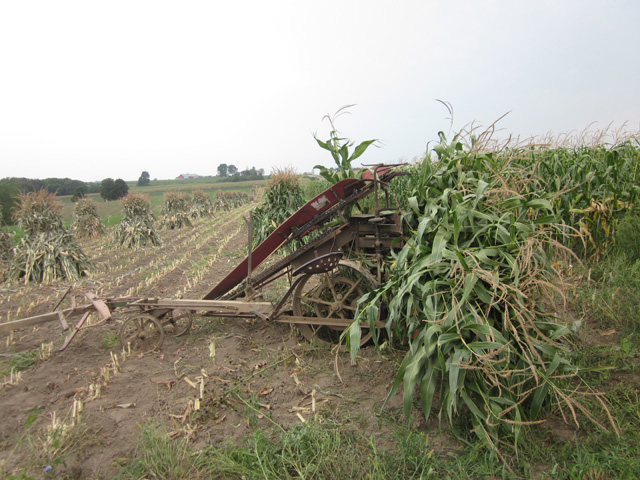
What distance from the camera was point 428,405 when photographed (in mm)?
2537

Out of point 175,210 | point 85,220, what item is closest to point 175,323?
point 85,220

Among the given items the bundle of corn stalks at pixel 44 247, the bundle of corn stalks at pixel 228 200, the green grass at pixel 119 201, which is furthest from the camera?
the bundle of corn stalks at pixel 228 200

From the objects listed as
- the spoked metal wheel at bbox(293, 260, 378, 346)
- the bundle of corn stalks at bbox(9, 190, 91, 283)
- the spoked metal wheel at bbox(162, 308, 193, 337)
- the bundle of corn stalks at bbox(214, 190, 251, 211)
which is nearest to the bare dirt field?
the spoked metal wheel at bbox(162, 308, 193, 337)

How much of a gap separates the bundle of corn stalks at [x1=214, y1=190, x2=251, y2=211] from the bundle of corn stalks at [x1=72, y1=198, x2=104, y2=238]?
45.4 feet

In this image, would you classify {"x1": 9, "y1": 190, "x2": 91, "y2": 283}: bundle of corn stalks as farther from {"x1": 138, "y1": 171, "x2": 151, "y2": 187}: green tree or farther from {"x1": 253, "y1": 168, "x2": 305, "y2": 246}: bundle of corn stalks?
{"x1": 138, "y1": 171, "x2": 151, "y2": 187}: green tree

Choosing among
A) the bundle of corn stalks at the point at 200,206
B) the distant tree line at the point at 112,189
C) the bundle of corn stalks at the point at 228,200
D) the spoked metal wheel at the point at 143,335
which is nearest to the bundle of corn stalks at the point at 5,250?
the spoked metal wheel at the point at 143,335

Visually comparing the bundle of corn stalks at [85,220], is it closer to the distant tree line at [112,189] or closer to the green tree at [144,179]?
the distant tree line at [112,189]

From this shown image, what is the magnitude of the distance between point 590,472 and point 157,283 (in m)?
7.89

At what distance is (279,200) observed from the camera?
10.9 meters

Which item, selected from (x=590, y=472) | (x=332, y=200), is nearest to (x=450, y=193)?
(x=332, y=200)

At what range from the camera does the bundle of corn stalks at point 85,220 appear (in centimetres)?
1772

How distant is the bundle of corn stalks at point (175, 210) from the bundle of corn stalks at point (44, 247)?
1082cm

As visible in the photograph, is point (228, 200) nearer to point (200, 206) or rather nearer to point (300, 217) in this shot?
point (200, 206)

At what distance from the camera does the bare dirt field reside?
2818 millimetres
